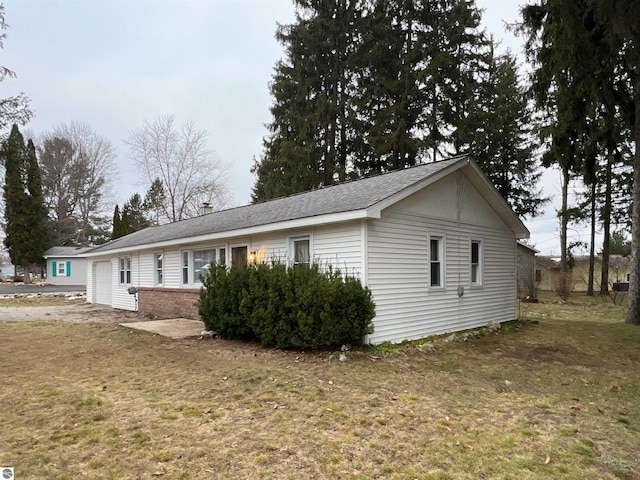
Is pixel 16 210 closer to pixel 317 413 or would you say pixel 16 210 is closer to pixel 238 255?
pixel 238 255

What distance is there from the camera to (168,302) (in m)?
13.2

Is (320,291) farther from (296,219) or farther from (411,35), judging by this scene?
(411,35)

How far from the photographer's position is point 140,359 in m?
7.20

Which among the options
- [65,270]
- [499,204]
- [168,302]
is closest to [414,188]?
[499,204]

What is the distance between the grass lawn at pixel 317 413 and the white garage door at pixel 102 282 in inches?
427

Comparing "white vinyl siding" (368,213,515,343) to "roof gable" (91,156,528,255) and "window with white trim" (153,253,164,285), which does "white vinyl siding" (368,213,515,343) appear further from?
"window with white trim" (153,253,164,285)

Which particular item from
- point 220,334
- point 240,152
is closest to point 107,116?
point 240,152

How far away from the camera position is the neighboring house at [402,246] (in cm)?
814

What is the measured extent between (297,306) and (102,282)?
14995 mm

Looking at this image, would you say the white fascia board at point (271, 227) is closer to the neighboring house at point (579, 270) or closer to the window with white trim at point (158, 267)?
the window with white trim at point (158, 267)

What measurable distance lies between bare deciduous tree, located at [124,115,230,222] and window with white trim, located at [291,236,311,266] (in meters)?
23.1

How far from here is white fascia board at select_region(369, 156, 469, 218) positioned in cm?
753

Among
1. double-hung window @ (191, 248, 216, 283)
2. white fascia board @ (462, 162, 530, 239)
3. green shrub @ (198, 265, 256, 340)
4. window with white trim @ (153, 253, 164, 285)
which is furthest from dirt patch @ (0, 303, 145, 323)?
white fascia board @ (462, 162, 530, 239)

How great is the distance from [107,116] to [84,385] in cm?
3060
